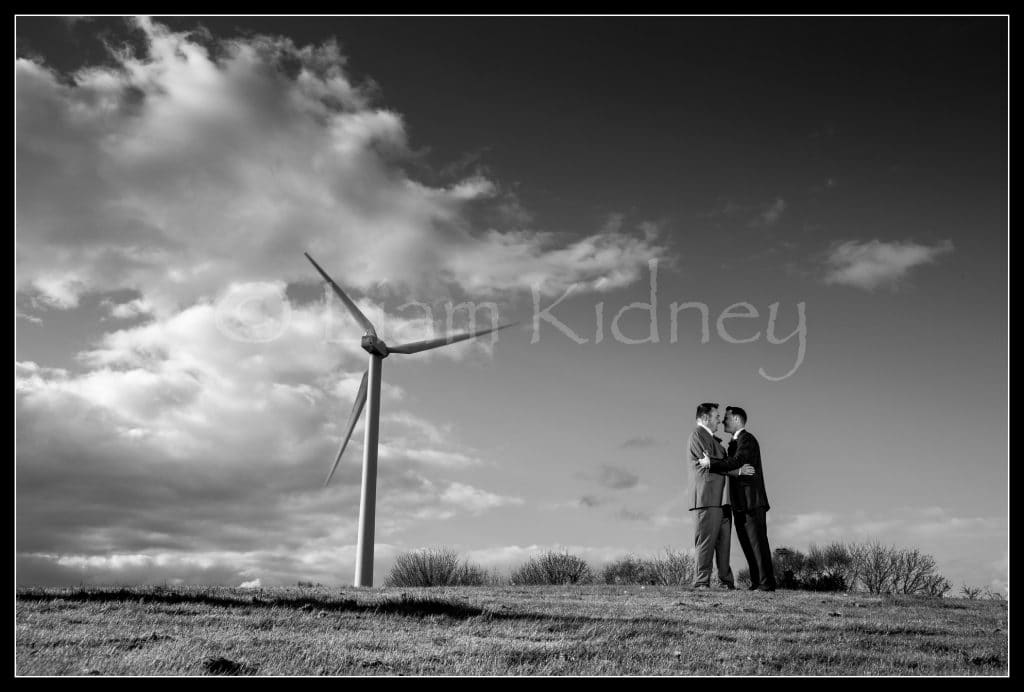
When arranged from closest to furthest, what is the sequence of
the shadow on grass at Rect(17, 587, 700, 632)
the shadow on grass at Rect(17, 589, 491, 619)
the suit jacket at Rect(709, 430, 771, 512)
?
the shadow on grass at Rect(17, 587, 700, 632) < the shadow on grass at Rect(17, 589, 491, 619) < the suit jacket at Rect(709, 430, 771, 512)

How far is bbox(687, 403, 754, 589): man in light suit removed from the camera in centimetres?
2080

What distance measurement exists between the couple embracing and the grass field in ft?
6.84

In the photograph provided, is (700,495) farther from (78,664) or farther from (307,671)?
(78,664)

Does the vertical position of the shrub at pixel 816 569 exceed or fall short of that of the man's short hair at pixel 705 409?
it falls short

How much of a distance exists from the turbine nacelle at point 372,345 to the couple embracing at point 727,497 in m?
17.3

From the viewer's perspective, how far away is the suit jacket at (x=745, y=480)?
2045cm

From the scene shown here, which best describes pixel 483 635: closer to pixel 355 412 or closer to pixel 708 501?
pixel 708 501

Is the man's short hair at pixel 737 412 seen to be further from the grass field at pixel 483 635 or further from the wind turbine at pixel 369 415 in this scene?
the wind turbine at pixel 369 415

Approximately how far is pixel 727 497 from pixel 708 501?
1.51 ft

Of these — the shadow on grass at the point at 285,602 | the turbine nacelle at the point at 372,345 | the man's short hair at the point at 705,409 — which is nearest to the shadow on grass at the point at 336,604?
the shadow on grass at the point at 285,602

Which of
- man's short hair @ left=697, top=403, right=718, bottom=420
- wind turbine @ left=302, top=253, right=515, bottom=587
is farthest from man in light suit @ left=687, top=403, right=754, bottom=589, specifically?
wind turbine @ left=302, top=253, right=515, bottom=587

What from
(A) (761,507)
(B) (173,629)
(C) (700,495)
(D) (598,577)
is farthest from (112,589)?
(D) (598,577)

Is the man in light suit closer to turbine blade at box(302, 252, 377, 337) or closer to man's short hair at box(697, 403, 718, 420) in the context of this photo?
man's short hair at box(697, 403, 718, 420)
